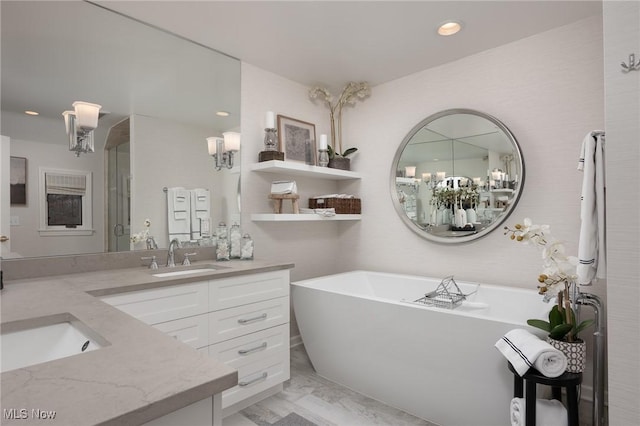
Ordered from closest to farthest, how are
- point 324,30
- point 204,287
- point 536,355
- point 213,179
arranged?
point 536,355, point 204,287, point 324,30, point 213,179

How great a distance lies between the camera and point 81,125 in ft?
6.95

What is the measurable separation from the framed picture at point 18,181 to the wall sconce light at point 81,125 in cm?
25

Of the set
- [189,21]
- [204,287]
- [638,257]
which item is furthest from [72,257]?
[638,257]

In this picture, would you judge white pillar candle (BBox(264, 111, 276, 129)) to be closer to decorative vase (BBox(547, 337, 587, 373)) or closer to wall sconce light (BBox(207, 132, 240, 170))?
wall sconce light (BBox(207, 132, 240, 170))

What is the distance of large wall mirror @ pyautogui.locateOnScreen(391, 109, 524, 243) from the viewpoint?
2689 millimetres

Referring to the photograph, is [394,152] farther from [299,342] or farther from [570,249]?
[299,342]

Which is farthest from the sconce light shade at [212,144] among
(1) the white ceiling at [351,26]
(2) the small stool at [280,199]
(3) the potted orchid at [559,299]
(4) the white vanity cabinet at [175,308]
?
(3) the potted orchid at [559,299]

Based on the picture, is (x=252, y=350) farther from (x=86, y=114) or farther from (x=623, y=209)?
(x=623, y=209)

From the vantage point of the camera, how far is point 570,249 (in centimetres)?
238

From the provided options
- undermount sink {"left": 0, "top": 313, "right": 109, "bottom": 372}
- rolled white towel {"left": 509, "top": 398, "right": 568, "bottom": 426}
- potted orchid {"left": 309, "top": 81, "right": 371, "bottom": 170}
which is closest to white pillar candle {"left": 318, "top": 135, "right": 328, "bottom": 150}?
potted orchid {"left": 309, "top": 81, "right": 371, "bottom": 170}

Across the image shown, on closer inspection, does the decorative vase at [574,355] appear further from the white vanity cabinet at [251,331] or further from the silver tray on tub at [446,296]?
the white vanity cabinet at [251,331]

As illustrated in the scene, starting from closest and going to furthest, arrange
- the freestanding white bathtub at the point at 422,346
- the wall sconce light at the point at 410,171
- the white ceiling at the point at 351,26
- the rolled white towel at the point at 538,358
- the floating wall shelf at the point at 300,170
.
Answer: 1. the rolled white towel at the point at 538,358
2. the freestanding white bathtub at the point at 422,346
3. the white ceiling at the point at 351,26
4. the floating wall shelf at the point at 300,170
5. the wall sconce light at the point at 410,171

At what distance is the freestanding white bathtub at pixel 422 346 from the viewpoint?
6.09 ft

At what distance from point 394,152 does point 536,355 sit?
2.19 metres
